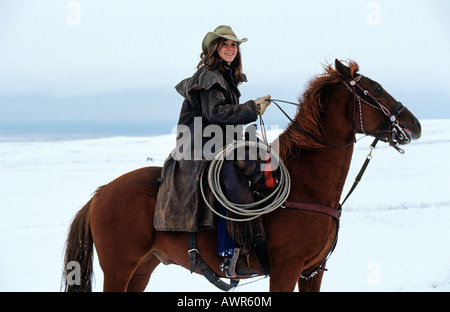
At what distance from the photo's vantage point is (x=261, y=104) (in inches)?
130

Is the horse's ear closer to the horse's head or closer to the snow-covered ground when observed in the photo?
the horse's head

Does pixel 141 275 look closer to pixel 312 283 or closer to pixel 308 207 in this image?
pixel 312 283

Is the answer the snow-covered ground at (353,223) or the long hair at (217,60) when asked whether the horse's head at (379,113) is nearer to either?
the long hair at (217,60)

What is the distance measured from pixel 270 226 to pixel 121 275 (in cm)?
119

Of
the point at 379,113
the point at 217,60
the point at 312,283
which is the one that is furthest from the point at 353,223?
the point at 217,60

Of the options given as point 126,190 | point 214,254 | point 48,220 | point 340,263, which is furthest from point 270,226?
point 48,220

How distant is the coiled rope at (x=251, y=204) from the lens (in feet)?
10.6

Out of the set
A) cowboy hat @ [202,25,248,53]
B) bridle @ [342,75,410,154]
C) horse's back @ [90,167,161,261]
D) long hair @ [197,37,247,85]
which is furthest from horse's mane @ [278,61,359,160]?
horse's back @ [90,167,161,261]

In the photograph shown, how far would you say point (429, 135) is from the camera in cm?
1959

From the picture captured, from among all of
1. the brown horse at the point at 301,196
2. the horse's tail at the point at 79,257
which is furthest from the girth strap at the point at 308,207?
the horse's tail at the point at 79,257

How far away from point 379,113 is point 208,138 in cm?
123

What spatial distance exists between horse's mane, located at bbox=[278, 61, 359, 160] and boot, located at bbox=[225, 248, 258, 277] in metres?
0.77

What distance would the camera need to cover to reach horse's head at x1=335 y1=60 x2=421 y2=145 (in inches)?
127

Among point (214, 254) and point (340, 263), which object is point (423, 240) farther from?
point (214, 254)
